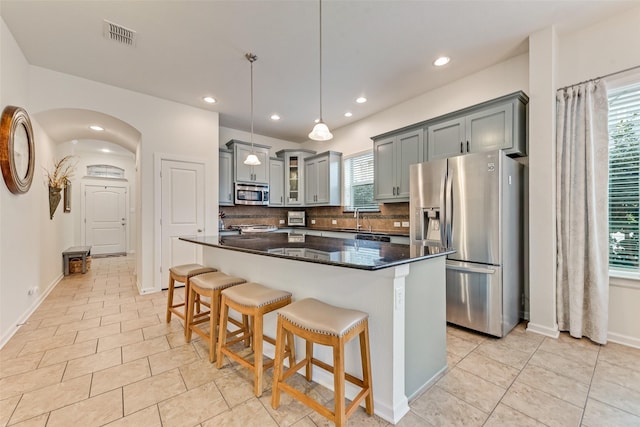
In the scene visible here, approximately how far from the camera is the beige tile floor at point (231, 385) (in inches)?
59.3

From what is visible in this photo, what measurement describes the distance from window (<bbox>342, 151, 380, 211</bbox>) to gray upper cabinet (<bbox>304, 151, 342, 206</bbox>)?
0.17 m

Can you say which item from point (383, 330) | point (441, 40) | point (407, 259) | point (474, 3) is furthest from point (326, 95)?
point (383, 330)

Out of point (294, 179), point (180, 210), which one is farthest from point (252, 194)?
point (180, 210)

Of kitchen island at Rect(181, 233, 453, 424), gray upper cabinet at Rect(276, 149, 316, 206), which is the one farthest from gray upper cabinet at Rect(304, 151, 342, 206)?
kitchen island at Rect(181, 233, 453, 424)

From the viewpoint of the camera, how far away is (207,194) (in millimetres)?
4449

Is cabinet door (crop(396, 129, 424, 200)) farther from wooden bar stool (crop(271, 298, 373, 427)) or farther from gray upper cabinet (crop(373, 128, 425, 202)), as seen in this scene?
wooden bar stool (crop(271, 298, 373, 427))

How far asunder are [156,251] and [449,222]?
4.07m

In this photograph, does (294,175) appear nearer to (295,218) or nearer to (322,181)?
(322,181)

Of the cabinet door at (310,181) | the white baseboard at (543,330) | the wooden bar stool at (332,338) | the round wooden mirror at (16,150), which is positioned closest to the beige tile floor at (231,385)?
the white baseboard at (543,330)

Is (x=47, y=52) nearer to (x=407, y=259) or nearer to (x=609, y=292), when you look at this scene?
(x=407, y=259)

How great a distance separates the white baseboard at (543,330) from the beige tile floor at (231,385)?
6cm

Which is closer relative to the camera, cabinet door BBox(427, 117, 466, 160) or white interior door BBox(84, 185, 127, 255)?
cabinet door BBox(427, 117, 466, 160)

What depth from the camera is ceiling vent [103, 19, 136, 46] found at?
246 cm

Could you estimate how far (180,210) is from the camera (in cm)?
418
